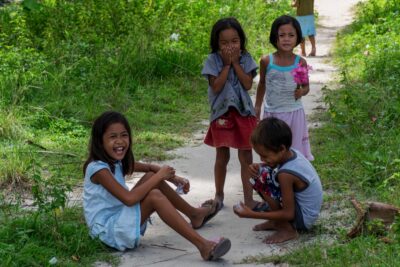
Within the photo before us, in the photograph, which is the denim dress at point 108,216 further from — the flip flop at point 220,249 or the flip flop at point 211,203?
the flip flop at point 211,203

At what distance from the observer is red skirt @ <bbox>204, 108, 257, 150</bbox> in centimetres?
573

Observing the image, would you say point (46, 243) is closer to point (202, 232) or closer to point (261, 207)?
point (202, 232)

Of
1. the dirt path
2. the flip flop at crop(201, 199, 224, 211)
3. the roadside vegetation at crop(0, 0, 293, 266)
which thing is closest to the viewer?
the dirt path

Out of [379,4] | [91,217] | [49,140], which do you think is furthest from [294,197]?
[379,4]

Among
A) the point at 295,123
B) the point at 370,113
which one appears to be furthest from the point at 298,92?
the point at 370,113

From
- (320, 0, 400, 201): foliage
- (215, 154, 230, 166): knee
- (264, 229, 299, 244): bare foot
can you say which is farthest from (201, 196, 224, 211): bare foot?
(320, 0, 400, 201): foliage

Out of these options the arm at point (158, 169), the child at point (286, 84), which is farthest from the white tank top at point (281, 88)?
the arm at point (158, 169)

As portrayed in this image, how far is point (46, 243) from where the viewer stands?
4848mm

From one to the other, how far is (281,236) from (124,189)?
104 cm

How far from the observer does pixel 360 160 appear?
637 centimetres

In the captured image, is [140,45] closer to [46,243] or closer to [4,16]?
[4,16]

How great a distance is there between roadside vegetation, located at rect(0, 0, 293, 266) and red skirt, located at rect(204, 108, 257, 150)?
1166 millimetres

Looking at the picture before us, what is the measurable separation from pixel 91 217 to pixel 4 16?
7.32m

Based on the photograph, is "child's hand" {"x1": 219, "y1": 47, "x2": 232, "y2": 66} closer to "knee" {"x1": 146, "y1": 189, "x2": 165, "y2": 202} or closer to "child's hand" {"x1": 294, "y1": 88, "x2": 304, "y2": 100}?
"child's hand" {"x1": 294, "y1": 88, "x2": 304, "y2": 100}
